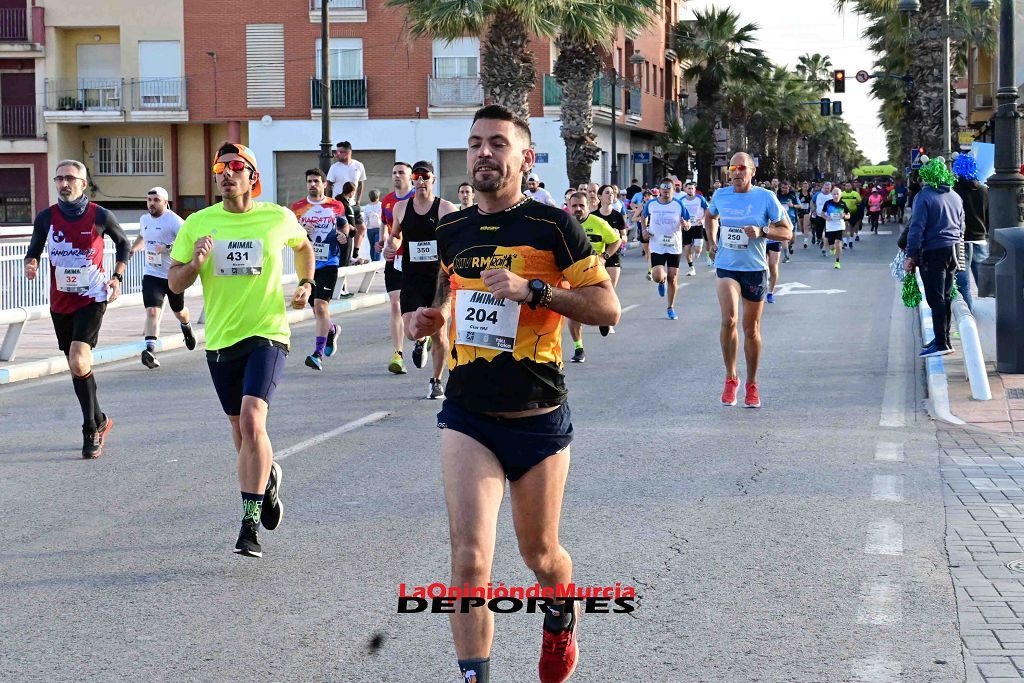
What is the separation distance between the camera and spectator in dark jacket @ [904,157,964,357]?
13.4 meters

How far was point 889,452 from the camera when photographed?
9070mm

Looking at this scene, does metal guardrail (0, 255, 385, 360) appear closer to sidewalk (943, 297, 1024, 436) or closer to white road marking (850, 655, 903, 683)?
sidewalk (943, 297, 1024, 436)

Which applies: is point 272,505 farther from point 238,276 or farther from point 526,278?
point 526,278

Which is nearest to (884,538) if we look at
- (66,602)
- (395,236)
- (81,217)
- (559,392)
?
(559,392)

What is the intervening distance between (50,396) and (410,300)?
331 centimetres

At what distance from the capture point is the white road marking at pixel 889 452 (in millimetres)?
8805

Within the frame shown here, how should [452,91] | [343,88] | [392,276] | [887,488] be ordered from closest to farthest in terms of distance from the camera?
[887,488]
[392,276]
[452,91]
[343,88]

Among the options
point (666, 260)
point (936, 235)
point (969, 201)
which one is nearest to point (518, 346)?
point (936, 235)

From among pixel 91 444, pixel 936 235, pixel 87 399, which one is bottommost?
pixel 91 444

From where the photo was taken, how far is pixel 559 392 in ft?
14.9

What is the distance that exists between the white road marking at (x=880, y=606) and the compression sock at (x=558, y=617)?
1.37m

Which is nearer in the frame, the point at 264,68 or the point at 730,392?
the point at 730,392

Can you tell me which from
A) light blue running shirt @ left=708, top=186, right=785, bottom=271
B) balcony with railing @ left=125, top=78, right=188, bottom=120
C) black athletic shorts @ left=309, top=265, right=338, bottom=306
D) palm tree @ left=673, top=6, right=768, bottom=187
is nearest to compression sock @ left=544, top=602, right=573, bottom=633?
light blue running shirt @ left=708, top=186, right=785, bottom=271

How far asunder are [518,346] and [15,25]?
165 feet
